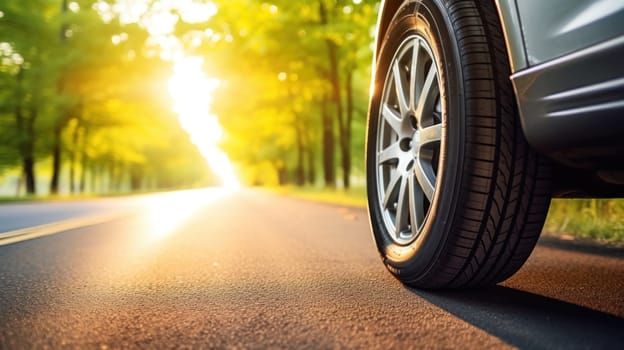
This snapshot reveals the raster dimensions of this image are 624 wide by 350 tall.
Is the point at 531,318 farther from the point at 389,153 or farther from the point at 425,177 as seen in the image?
the point at 389,153

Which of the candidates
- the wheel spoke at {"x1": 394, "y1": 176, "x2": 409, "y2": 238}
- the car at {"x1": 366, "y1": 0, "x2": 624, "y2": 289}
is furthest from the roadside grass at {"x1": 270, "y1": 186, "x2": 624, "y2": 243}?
the wheel spoke at {"x1": 394, "y1": 176, "x2": 409, "y2": 238}

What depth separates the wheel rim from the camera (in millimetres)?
2322

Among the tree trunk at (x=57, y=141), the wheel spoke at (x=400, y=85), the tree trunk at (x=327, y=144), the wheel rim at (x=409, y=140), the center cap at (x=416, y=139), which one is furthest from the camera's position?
the tree trunk at (x=57, y=141)

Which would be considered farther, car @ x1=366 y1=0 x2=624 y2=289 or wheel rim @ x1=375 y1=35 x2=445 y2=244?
wheel rim @ x1=375 y1=35 x2=445 y2=244

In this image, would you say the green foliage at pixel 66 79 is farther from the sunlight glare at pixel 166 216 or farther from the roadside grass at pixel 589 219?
the roadside grass at pixel 589 219

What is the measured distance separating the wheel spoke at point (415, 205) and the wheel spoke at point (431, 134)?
0.68 feet

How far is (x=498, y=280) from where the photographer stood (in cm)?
221

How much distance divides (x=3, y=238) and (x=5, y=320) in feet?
11.4

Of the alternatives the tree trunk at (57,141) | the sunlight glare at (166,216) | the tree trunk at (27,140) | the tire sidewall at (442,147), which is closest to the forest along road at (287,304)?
the tire sidewall at (442,147)

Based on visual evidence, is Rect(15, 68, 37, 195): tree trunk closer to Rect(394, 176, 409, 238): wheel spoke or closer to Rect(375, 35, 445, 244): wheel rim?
Rect(375, 35, 445, 244): wheel rim

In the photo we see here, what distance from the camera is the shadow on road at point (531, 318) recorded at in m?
1.57

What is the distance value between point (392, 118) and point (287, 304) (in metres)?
1.21

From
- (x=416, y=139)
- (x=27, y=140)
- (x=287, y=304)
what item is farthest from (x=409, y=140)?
(x=27, y=140)

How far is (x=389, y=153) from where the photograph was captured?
8.98 feet
